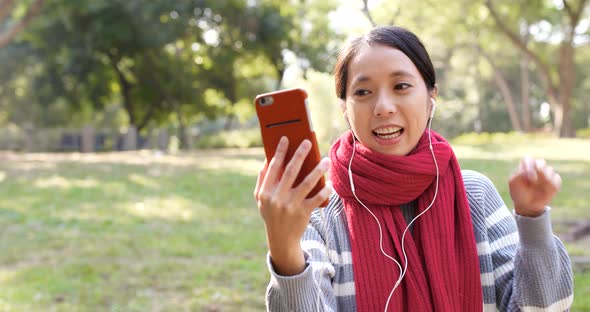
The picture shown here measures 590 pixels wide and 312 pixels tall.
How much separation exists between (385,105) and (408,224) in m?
0.35

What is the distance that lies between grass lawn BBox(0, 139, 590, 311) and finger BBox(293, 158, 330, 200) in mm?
3413

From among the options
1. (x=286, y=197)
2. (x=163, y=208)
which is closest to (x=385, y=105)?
(x=286, y=197)

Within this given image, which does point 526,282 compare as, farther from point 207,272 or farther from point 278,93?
point 207,272

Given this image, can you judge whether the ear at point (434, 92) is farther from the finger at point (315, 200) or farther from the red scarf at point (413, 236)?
the finger at point (315, 200)

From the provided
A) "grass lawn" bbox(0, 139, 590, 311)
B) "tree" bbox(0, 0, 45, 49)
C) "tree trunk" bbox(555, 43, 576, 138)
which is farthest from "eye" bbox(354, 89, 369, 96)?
"tree trunk" bbox(555, 43, 576, 138)

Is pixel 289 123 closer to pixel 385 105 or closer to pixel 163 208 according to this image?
pixel 385 105

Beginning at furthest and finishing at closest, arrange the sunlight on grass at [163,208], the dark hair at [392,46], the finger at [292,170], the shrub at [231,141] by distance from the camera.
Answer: the shrub at [231,141] < the sunlight on grass at [163,208] < the dark hair at [392,46] < the finger at [292,170]

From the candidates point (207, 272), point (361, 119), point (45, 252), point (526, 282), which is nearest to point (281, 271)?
point (361, 119)

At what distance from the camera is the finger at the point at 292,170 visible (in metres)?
1.35

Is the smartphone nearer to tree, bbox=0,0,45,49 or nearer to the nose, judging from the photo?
the nose

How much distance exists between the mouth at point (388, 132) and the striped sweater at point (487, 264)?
0.21 m

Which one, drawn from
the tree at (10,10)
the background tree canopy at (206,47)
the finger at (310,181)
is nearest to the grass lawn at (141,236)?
the tree at (10,10)

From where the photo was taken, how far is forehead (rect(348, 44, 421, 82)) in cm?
173

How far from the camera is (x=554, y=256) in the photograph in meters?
1.58
